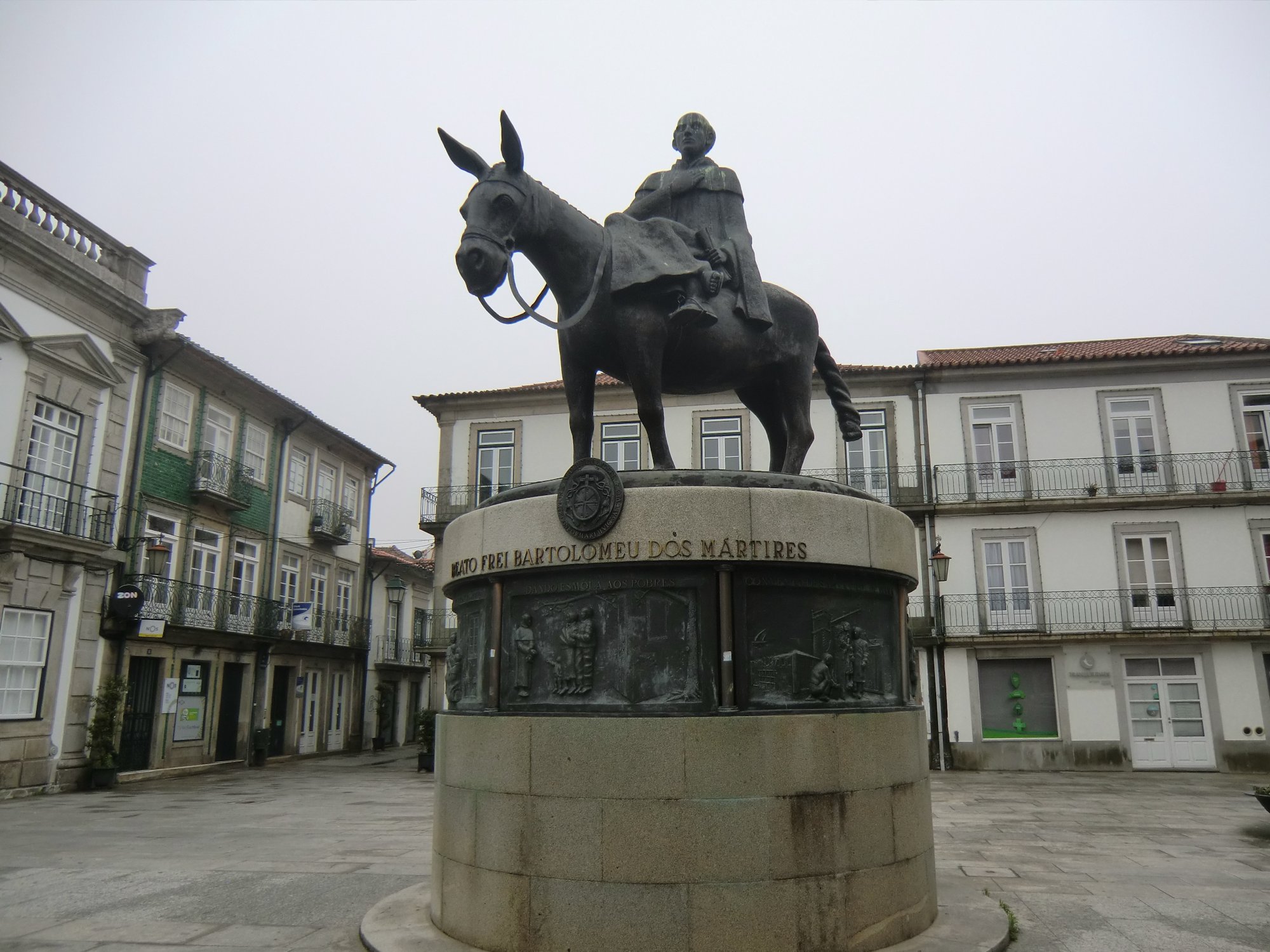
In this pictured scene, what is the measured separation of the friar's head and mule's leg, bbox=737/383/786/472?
5.71ft

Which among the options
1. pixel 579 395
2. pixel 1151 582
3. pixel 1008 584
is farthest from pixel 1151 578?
pixel 579 395

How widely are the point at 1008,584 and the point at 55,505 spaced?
71.9ft

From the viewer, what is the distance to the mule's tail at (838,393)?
720 cm

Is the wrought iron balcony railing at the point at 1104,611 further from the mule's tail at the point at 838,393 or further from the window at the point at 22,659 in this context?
the window at the point at 22,659

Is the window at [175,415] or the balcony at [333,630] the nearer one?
the window at [175,415]

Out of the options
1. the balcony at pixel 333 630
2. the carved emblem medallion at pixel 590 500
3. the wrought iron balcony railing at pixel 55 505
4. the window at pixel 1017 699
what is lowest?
the window at pixel 1017 699

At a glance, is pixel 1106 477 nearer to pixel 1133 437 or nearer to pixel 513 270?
pixel 1133 437

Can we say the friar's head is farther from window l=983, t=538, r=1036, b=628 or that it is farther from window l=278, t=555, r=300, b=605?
window l=278, t=555, r=300, b=605

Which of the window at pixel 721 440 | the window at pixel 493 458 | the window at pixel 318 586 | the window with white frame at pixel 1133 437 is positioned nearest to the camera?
the window with white frame at pixel 1133 437

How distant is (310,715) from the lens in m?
29.6

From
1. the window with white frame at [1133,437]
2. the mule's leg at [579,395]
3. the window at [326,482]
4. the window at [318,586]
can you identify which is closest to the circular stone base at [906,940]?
the mule's leg at [579,395]

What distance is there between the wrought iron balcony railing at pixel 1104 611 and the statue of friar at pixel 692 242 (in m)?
19.4

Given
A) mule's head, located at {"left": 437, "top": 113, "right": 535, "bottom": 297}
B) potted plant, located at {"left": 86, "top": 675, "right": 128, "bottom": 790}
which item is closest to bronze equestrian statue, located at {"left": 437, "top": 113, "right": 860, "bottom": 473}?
mule's head, located at {"left": 437, "top": 113, "right": 535, "bottom": 297}

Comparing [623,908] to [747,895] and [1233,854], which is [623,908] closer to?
[747,895]
